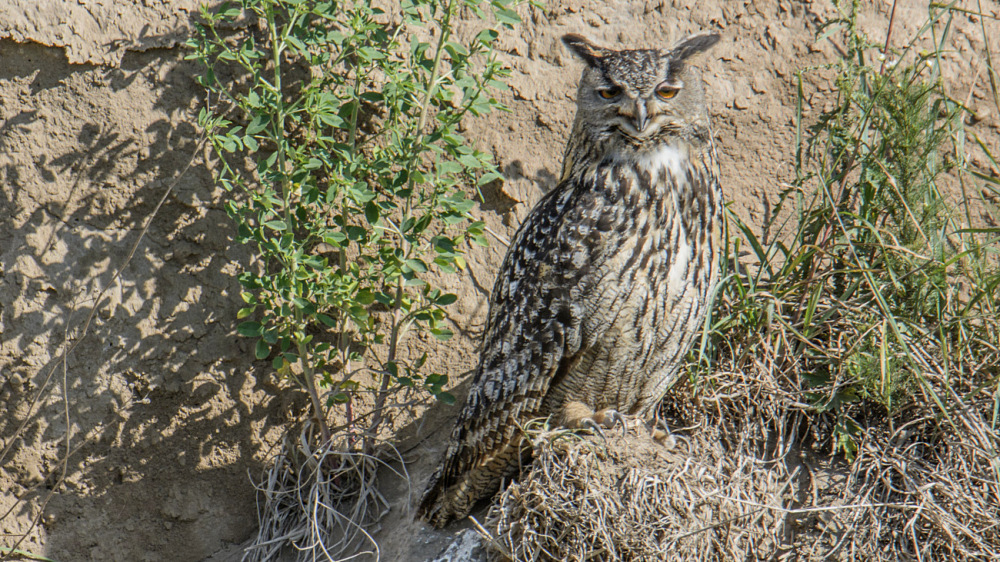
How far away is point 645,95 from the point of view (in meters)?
2.27

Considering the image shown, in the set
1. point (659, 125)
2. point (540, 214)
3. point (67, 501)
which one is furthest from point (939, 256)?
point (67, 501)

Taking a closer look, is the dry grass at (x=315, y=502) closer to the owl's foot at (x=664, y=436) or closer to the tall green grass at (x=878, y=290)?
the owl's foot at (x=664, y=436)

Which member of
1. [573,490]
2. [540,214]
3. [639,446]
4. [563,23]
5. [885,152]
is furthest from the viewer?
[563,23]

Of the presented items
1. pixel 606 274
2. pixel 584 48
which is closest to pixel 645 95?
pixel 584 48

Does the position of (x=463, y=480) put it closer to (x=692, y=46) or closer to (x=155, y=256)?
(x=155, y=256)

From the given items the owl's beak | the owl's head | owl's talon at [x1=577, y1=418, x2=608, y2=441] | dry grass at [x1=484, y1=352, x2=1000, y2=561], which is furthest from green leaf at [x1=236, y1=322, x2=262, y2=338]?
the owl's beak

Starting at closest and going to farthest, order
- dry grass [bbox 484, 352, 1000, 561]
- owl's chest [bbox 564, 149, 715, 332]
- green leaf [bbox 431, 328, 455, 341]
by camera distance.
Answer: dry grass [bbox 484, 352, 1000, 561] < owl's chest [bbox 564, 149, 715, 332] < green leaf [bbox 431, 328, 455, 341]

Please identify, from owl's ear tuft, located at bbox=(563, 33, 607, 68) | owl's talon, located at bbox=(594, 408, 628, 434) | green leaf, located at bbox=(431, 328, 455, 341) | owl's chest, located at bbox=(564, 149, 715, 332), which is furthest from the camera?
green leaf, located at bbox=(431, 328, 455, 341)

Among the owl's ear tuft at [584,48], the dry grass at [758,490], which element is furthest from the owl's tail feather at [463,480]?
the owl's ear tuft at [584,48]

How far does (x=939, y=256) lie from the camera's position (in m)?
2.50

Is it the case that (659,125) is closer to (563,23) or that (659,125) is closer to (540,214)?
(540,214)

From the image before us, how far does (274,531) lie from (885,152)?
2427 mm

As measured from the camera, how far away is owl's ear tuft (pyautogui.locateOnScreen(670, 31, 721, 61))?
92.9 inches

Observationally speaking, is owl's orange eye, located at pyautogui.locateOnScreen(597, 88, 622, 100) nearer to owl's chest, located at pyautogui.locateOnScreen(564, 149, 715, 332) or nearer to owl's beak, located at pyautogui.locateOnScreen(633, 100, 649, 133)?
owl's beak, located at pyautogui.locateOnScreen(633, 100, 649, 133)
